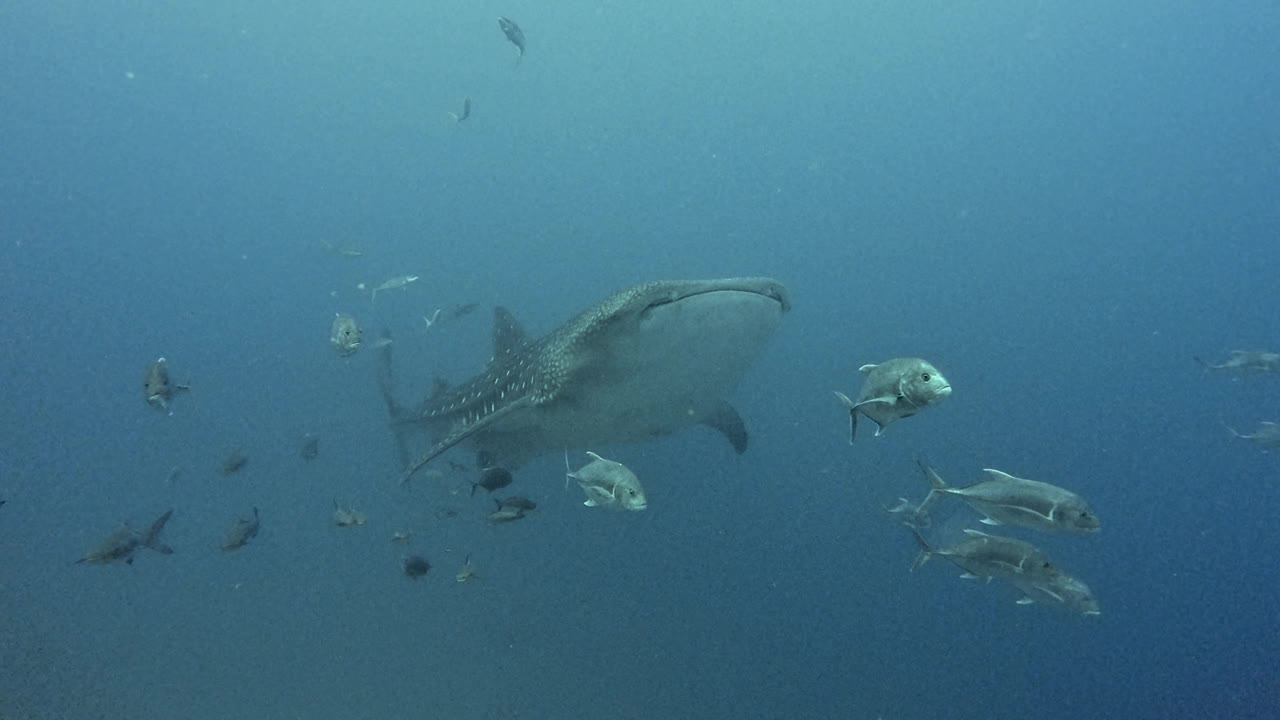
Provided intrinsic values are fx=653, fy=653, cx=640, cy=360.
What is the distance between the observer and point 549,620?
42.4 ft

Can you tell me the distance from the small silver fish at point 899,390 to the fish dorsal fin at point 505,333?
23.1 ft

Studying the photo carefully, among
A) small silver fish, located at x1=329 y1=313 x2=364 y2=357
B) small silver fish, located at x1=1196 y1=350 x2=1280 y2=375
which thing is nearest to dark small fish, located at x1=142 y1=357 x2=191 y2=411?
small silver fish, located at x1=329 y1=313 x2=364 y2=357

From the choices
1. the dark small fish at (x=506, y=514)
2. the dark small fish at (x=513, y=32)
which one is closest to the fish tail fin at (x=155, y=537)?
the dark small fish at (x=506, y=514)

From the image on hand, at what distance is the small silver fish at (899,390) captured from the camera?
3.35 meters

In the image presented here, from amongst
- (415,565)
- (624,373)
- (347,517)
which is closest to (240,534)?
(347,517)

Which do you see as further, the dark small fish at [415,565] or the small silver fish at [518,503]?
the dark small fish at [415,565]

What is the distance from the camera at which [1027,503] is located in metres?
4.45

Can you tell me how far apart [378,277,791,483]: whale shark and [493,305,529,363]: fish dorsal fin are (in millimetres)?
501

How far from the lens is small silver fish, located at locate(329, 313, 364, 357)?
671 cm

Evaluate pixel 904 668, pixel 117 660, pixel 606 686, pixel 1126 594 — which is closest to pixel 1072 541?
pixel 1126 594

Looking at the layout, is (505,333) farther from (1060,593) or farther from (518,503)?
(1060,593)

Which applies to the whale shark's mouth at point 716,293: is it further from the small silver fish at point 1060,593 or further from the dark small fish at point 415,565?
the dark small fish at point 415,565

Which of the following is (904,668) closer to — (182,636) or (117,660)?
(182,636)

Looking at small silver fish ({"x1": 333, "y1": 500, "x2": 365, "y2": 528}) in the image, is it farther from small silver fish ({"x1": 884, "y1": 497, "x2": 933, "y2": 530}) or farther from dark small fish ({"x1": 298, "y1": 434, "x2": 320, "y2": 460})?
small silver fish ({"x1": 884, "y1": 497, "x2": 933, "y2": 530})
